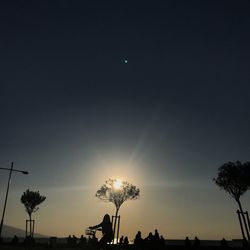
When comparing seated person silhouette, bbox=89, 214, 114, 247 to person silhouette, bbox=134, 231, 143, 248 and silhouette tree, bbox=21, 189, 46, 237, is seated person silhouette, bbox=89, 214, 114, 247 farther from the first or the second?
silhouette tree, bbox=21, 189, 46, 237

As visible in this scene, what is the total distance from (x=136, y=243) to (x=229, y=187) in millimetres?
16106

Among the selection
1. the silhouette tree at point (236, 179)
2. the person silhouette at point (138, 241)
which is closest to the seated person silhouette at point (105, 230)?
the person silhouette at point (138, 241)

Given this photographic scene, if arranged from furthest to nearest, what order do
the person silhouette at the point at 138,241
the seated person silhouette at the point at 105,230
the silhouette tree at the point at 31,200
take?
the silhouette tree at the point at 31,200, the person silhouette at the point at 138,241, the seated person silhouette at the point at 105,230

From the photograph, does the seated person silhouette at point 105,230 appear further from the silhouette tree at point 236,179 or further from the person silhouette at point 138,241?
the silhouette tree at point 236,179

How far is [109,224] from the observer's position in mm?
10203

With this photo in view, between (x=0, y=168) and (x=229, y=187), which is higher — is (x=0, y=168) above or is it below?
above

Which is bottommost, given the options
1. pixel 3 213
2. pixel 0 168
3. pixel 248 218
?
pixel 248 218

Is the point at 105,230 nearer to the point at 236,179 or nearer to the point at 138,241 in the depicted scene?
the point at 138,241

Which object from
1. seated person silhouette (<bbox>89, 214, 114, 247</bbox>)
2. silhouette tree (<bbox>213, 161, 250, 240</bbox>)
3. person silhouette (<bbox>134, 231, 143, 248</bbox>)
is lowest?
seated person silhouette (<bbox>89, 214, 114, 247</bbox>)

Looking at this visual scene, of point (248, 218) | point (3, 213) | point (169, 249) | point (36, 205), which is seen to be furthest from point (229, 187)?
point (36, 205)

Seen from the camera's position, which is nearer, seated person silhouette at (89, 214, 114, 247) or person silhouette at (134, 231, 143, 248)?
seated person silhouette at (89, 214, 114, 247)

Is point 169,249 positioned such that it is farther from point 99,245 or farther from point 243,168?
point 243,168

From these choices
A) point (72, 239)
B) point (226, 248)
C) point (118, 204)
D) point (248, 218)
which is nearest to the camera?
point (226, 248)

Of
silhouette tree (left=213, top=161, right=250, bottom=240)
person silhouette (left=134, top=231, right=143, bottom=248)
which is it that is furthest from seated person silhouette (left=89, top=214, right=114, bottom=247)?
silhouette tree (left=213, top=161, right=250, bottom=240)
